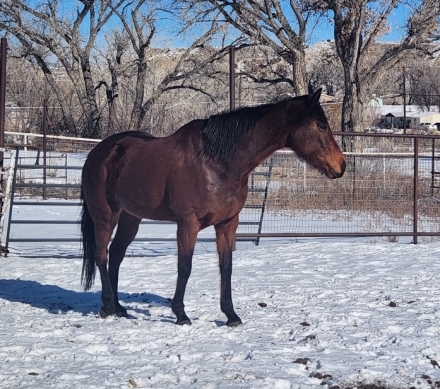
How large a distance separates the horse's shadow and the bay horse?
17.1 inches

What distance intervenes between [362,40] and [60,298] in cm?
1452

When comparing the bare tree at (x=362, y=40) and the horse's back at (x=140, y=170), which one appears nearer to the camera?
the horse's back at (x=140, y=170)

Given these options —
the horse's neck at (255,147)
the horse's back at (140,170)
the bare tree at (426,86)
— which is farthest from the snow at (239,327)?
the bare tree at (426,86)

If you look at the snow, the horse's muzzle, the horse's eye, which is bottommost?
the snow

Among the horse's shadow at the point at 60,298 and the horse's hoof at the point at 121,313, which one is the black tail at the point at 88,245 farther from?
the horse's hoof at the point at 121,313

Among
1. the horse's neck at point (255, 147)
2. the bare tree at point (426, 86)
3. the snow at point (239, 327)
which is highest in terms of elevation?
the bare tree at point (426, 86)

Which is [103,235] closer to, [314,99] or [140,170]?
[140,170]

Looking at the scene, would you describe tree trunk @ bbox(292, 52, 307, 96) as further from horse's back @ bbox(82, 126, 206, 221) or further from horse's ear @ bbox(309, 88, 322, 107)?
horse's ear @ bbox(309, 88, 322, 107)

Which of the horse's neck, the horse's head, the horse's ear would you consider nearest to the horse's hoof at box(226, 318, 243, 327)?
the horse's neck

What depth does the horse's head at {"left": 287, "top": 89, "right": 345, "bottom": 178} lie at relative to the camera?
181 inches

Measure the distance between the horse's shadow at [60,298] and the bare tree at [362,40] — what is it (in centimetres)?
1231

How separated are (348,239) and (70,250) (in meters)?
4.21

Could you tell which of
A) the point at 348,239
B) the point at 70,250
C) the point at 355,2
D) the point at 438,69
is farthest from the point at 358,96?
the point at 438,69

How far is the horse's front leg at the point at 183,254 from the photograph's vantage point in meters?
4.69
